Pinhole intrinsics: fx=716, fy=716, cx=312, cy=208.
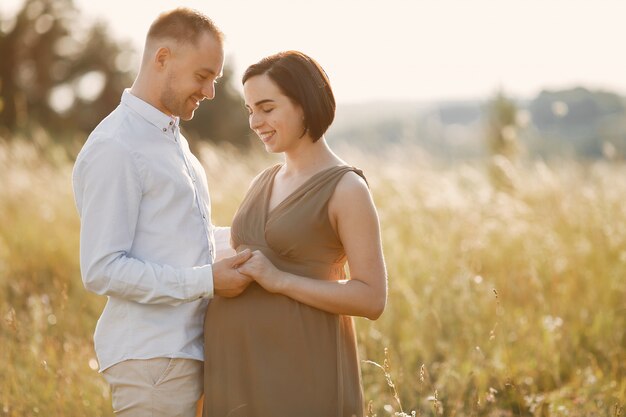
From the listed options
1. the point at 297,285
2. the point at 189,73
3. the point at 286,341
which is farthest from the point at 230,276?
the point at 189,73

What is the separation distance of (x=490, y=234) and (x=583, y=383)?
8.49ft

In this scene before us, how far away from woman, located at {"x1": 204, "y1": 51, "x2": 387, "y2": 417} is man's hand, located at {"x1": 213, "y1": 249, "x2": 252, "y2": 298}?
1.2 inches

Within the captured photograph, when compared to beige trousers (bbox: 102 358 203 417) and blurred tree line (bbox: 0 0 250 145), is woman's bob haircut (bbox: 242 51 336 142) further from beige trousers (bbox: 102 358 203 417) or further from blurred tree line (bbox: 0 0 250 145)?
blurred tree line (bbox: 0 0 250 145)

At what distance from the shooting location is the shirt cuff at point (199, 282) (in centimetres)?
282

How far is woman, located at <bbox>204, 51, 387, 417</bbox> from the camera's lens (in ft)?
9.63

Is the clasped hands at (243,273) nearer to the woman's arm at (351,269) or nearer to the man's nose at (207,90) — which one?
the woman's arm at (351,269)

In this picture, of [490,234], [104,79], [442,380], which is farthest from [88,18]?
[442,380]

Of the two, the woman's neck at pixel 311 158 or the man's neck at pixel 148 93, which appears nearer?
the man's neck at pixel 148 93

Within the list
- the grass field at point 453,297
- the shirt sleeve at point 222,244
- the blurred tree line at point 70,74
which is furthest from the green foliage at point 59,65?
the shirt sleeve at point 222,244

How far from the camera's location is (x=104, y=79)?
87.2ft

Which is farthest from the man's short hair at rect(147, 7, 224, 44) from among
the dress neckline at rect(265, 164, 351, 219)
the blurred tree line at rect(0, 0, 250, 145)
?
the blurred tree line at rect(0, 0, 250, 145)

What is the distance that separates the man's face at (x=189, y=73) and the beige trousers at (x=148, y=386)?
1.05 m

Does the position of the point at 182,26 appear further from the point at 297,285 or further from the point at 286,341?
the point at 286,341

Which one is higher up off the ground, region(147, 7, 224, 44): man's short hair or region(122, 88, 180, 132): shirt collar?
region(147, 7, 224, 44): man's short hair
